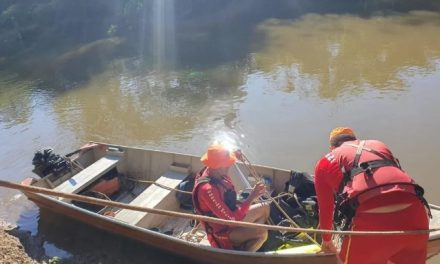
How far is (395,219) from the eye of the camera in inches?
133

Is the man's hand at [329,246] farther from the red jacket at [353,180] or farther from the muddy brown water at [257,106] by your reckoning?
the muddy brown water at [257,106]

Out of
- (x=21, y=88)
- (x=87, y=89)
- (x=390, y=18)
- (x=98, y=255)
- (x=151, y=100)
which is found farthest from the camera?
(x=390, y=18)

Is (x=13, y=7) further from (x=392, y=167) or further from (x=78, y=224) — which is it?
(x=392, y=167)

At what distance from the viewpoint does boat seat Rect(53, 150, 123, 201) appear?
7.38m

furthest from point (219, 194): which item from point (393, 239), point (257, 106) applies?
point (257, 106)

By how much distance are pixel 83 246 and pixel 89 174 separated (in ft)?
4.29

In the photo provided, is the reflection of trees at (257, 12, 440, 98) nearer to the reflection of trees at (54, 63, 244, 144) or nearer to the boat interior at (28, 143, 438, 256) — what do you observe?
the reflection of trees at (54, 63, 244, 144)

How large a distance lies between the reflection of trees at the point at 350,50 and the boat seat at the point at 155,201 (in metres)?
5.80

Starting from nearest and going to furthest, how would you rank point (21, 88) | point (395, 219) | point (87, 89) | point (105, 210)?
1. point (395, 219)
2. point (105, 210)
3. point (87, 89)
4. point (21, 88)

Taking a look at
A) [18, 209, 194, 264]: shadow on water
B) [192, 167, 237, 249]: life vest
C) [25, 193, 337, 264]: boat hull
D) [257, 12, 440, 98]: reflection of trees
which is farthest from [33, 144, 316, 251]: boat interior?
[257, 12, 440, 98]: reflection of trees

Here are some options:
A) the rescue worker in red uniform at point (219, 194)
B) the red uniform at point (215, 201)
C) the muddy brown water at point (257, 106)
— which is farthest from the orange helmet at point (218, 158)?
the muddy brown water at point (257, 106)

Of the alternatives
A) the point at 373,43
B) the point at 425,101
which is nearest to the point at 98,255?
the point at 425,101

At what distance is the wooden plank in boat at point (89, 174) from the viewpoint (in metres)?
7.38

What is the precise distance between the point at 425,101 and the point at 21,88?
13589mm
